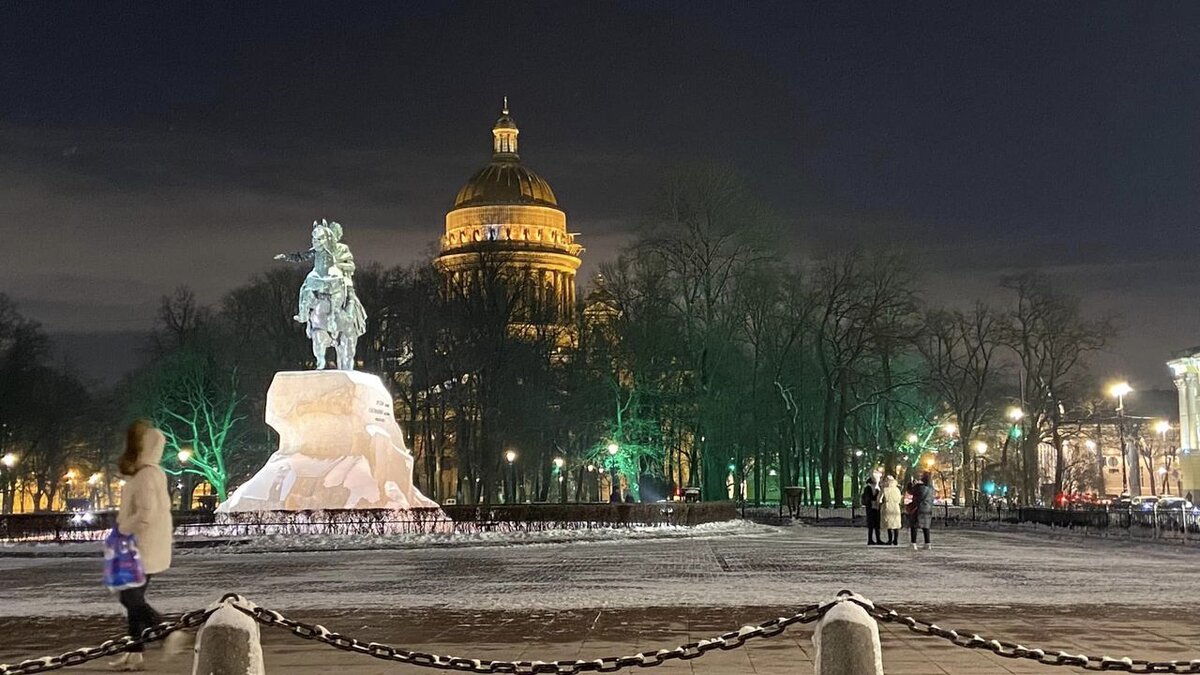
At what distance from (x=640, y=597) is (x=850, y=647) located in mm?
9989

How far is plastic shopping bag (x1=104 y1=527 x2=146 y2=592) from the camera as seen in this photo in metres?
11.4

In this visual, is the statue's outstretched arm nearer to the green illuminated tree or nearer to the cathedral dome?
the green illuminated tree

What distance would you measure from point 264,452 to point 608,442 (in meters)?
18.9

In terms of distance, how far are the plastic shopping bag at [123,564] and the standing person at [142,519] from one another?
5 centimetres

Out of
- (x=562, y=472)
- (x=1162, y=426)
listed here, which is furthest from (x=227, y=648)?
(x=1162, y=426)

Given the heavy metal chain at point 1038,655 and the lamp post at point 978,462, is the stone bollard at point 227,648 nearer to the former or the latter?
the heavy metal chain at point 1038,655

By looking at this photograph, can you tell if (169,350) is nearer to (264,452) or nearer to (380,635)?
(264,452)

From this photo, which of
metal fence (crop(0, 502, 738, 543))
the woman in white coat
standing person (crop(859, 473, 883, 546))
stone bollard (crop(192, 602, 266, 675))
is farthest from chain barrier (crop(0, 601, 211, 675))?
metal fence (crop(0, 502, 738, 543))

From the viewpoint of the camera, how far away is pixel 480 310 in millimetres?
64438

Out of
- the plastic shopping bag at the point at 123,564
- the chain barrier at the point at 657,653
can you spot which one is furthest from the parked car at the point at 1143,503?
the plastic shopping bag at the point at 123,564

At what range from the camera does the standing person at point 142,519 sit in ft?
37.2

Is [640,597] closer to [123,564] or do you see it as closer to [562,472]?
[123,564]

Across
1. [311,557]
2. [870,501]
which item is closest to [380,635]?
[311,557]

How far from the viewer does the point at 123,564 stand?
11.4 m
